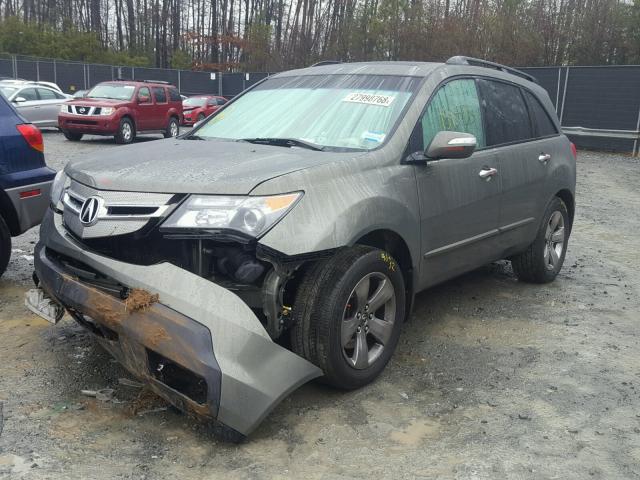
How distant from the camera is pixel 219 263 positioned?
3.08 m

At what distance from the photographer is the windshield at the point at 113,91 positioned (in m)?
18.4

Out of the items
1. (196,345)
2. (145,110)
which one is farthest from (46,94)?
(196,345)

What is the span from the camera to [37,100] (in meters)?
18.8

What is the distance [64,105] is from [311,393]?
52.8ft

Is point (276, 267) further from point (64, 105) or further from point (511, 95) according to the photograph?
point (64, 105)

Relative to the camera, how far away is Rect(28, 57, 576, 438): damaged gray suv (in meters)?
2.86

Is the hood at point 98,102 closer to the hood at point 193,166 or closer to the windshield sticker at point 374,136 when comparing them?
the hood at point 193,166

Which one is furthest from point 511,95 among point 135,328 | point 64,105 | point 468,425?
point 64,105

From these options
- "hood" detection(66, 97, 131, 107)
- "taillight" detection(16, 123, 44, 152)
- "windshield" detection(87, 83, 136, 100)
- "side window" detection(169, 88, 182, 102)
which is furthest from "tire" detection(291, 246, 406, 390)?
"side window" detection(169, 88, 182, 102)

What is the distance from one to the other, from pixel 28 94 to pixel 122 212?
1759 cm

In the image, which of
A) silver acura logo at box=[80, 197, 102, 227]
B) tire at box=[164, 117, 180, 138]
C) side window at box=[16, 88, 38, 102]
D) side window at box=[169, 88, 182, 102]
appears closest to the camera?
silver acura logo at box=[80, 197, 102, 227]

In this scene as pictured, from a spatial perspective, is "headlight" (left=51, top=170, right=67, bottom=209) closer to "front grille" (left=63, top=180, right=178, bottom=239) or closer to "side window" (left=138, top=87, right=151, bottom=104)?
"front grille" (left=63, top=180, right=178, bottom=239)

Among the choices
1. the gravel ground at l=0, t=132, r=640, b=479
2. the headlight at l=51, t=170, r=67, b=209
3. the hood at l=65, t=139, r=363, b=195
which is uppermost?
the hood at l=65, t=139, r=363, b=195

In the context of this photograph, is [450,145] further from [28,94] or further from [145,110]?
[28,94]
